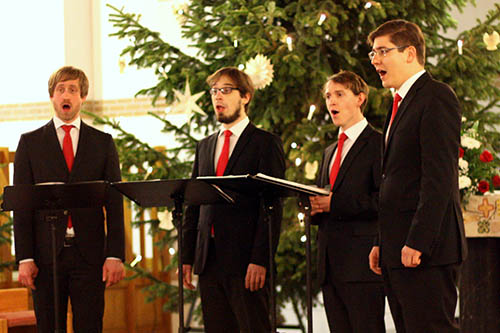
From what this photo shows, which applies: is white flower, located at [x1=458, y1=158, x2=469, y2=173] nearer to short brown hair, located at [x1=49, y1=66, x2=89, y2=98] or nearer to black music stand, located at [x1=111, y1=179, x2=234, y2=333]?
black music stand, located at [x1=111, y1=179, x2=234, y2=333]

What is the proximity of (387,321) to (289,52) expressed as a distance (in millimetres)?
2814

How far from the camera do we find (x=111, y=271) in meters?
3.79

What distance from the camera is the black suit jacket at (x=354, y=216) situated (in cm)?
352

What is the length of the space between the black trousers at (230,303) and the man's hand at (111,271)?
38cm

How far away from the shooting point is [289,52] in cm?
535

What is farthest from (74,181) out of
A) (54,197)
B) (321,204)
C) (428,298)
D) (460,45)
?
(460,45)

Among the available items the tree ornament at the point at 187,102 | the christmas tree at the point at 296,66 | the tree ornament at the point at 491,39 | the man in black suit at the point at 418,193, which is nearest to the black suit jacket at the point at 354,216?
the man in black suit at the point at 418,193

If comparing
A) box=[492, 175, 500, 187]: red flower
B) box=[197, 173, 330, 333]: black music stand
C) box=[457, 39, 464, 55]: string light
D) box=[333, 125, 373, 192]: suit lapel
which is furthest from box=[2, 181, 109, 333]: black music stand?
box=[457, 39, 464, 55]: string light

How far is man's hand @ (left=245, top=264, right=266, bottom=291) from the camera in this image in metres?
3.66

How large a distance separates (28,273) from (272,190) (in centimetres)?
121

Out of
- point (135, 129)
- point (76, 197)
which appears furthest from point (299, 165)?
point (135, 129)

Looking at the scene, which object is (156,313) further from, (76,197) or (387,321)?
(76,197)

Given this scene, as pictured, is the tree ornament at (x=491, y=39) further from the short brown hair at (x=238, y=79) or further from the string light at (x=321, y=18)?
the short brown hair at (x=238, y=79)

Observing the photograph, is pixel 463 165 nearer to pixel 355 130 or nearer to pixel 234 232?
pixel 355 130
